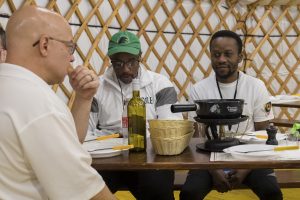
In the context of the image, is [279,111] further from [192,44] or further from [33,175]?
[33,175]

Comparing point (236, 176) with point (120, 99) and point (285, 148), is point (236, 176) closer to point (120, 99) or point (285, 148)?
point (285, 148)

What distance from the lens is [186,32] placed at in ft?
11.7

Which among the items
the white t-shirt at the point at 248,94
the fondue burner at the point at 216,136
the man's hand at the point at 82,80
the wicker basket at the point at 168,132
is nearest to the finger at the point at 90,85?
the man's hand at the point at 82,80

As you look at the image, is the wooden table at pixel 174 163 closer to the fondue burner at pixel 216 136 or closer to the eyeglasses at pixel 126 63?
the fondue burner at pixel 216 136

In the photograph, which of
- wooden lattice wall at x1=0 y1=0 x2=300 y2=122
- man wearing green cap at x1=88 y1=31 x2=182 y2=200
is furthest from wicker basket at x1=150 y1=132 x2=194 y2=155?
wooden lattice wall at x1=0 y1=0 x2=300 y2=122


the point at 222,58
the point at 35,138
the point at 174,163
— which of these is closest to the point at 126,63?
the point at 222,58

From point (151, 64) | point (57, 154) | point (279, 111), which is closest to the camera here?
point (57, 154)

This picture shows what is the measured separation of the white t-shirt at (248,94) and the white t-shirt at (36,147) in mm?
1024

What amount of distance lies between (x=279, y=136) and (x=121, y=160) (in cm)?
52

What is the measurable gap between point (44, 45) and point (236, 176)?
37.2 inches

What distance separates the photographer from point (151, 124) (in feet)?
3.93

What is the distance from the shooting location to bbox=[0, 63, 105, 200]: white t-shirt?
0.76 metres

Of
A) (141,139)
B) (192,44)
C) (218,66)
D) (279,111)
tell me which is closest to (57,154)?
(141,139)

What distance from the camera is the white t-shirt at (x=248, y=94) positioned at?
1744 mm
